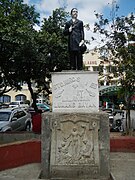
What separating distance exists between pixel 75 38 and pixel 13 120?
876 cm

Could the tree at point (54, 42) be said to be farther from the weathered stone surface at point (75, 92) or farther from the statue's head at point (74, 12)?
the weathered stone surface at point (75, 92)

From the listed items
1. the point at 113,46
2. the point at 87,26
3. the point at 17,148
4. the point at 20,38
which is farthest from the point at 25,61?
the point at 17,148

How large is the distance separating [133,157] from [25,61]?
983 centimetres

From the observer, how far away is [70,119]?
255 inches

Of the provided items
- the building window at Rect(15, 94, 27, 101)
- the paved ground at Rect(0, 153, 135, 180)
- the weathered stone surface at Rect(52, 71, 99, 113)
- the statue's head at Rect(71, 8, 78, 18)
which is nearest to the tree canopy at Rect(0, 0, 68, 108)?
the statue's head at Rect(71, 8, 78, 18)

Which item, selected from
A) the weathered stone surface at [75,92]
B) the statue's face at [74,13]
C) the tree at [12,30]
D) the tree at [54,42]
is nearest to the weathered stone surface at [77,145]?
the weathered stone surface at [75,92]

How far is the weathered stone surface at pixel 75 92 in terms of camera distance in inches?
267

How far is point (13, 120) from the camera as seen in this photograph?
15172 millimetres

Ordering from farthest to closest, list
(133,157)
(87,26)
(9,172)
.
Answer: (87,26) → (133,157) → (9,172)

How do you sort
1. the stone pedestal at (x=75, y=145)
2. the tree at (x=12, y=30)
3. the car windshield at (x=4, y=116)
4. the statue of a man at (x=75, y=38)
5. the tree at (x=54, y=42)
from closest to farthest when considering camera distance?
the stone pedestal at (x=75, y=145), the statue of a man at (x=75, y=38), the car windshield at (x=4, y=116), the tree at (x=12, y=30), the tree at (x=54, y=42)

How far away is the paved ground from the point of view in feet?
21.1

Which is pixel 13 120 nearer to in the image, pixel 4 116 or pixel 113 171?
pixel 4 116

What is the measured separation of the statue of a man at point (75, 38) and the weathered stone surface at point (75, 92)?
0.59m

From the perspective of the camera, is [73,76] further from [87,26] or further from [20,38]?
[20,38]
